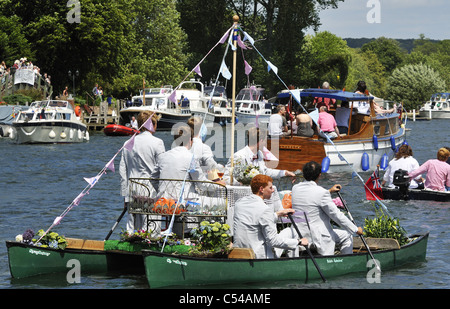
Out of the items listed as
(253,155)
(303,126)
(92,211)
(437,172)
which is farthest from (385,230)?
(303,126)

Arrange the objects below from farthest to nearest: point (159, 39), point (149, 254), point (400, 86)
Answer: point (400, 86) < point (159, 39) < point (149, 254)

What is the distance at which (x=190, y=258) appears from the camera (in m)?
12.0

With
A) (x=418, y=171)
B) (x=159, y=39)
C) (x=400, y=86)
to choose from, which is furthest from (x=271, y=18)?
(x=400, y=86)

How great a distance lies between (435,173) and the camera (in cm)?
2041

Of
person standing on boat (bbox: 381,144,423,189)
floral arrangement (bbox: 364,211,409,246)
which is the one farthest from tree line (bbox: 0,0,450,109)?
floral arrangement (bbox: 364,211,409,246)

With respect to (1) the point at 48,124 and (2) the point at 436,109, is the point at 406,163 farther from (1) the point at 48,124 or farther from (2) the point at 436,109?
(2) the point at 436,109

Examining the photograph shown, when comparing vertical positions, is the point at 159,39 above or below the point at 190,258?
above

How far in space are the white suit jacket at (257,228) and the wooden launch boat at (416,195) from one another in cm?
900

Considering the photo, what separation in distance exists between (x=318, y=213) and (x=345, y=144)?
15445 mm

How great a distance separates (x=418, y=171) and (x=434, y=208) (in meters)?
0.95

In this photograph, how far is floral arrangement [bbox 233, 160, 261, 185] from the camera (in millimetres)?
13742

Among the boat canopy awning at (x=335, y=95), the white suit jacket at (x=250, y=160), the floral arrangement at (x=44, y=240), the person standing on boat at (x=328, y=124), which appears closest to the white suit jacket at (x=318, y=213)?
the white suit jacket at (x=250, y=160)

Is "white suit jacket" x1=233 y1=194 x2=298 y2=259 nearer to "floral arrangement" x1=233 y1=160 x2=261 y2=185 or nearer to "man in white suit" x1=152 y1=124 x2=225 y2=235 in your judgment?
"man in white suit" x1=152 y1=124 x2=225 y2=235
